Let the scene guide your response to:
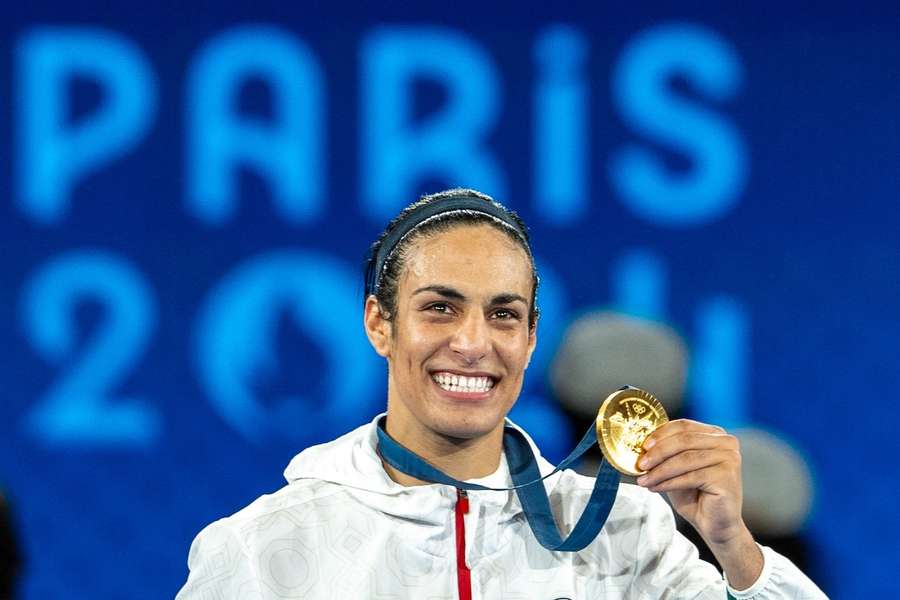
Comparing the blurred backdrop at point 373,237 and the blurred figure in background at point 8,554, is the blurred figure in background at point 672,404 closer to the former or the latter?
the blurred backdrop at point 373,237

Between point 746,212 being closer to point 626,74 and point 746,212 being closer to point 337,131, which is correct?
point 626,74

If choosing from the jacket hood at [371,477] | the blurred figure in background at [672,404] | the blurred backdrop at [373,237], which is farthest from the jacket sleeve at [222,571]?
the blurred figure in background at [672,404]

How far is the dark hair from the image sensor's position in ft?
9.10

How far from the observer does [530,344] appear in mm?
2801

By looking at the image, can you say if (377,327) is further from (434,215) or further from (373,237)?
(373,237)

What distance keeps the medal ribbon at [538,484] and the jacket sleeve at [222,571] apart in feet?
1.13

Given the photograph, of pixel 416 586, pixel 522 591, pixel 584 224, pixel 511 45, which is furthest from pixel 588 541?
pixel 511 45

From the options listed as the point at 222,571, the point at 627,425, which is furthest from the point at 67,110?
the point at 627,425

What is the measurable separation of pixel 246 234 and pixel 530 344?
6.26ft

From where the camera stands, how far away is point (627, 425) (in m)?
2.54

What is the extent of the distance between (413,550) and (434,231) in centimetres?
61

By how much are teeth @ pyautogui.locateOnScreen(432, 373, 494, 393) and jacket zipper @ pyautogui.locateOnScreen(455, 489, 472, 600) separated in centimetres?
21

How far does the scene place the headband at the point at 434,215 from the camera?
280 centimetres

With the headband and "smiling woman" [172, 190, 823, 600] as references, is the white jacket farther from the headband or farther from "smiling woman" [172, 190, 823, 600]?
the headband
